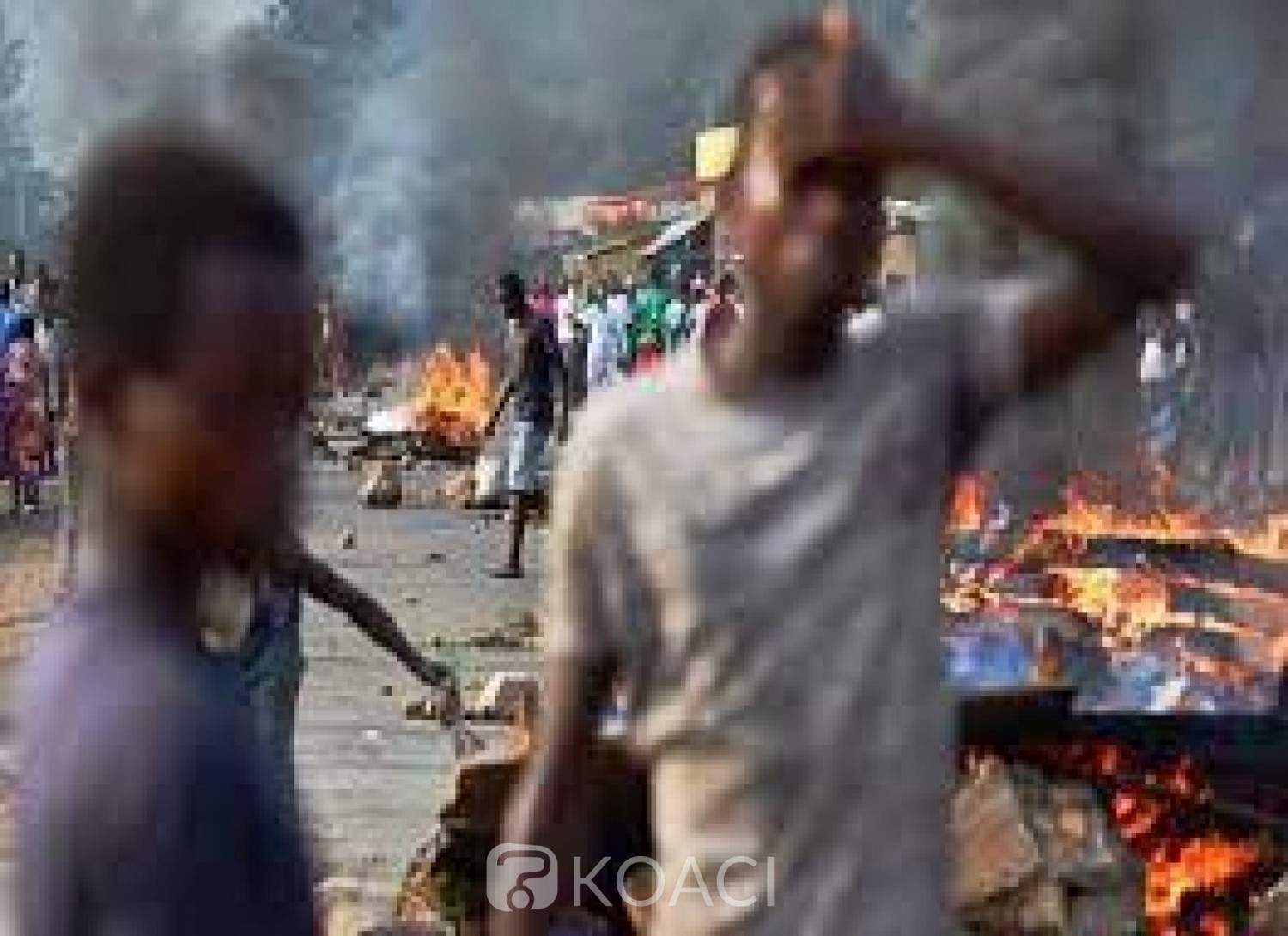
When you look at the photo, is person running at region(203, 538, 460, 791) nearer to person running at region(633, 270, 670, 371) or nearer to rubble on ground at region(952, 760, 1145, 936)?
rubble on ground at region(952, 760, 1145, 936)

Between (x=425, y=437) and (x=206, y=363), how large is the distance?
21350mm

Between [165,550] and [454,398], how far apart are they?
22408mm

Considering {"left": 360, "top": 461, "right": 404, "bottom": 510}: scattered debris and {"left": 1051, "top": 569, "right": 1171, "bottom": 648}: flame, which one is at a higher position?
{"left": 360, "top": 461, "right": 404, "bottom": 510}: scattered debris

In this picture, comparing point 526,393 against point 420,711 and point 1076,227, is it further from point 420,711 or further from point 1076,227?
point 1076,227

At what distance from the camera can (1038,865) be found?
5.69 meters

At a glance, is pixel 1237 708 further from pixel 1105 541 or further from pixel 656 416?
pixel 656 416

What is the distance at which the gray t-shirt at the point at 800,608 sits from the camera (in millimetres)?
2641

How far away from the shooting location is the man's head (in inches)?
→ 104

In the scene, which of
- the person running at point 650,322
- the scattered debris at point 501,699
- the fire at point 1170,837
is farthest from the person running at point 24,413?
the fire at point 1170,837

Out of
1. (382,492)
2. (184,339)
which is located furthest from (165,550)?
(382,492)

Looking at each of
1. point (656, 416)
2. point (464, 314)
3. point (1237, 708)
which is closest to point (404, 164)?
point (464, 314)

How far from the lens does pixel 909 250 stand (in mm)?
19031

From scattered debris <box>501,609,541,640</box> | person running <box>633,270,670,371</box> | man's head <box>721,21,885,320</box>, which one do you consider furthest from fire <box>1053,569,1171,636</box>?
person running <box>633,270,670,371</box>

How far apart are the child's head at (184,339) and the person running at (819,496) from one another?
2.38ft
